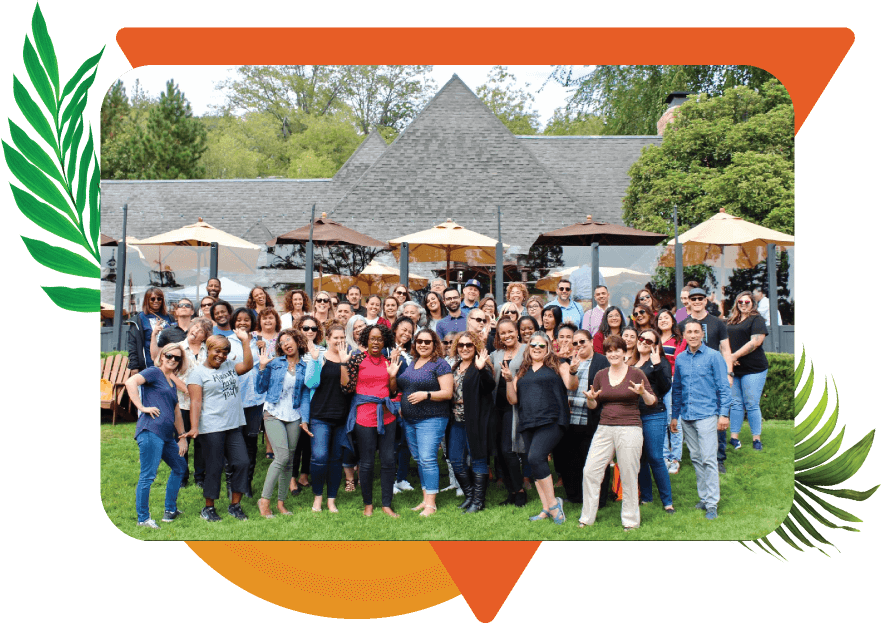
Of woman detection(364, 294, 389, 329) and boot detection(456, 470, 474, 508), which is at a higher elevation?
woman detection(364, 294, 389, 329)

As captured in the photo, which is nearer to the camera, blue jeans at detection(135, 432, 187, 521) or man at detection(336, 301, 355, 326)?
blue jeans at detection(135, 432, 187, 521)

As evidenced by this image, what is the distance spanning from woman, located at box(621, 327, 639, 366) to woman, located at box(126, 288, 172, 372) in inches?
188

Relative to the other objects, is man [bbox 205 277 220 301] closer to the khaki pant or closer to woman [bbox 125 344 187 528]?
woman [bbox 125 344 187 528]

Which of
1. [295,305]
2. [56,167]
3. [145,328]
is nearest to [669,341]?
[295,305]

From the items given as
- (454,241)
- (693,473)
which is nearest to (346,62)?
(454,241)

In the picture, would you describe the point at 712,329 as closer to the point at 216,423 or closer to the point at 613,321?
the point at 613,321

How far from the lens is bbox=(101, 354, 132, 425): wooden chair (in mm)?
7504

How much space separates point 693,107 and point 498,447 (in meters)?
4.00

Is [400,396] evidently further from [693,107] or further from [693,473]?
[693,107]

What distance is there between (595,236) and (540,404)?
1932mm

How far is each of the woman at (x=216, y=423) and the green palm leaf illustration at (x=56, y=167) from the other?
48.2 inches

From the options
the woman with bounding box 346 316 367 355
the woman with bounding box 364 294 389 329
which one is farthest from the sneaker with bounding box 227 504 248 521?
the woman with bounding box 364 294 389 329

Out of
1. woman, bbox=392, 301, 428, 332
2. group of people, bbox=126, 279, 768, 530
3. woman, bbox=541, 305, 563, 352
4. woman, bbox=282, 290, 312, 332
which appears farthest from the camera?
woman, bbox=392, 301, 428, 332

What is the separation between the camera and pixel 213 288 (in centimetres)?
759
